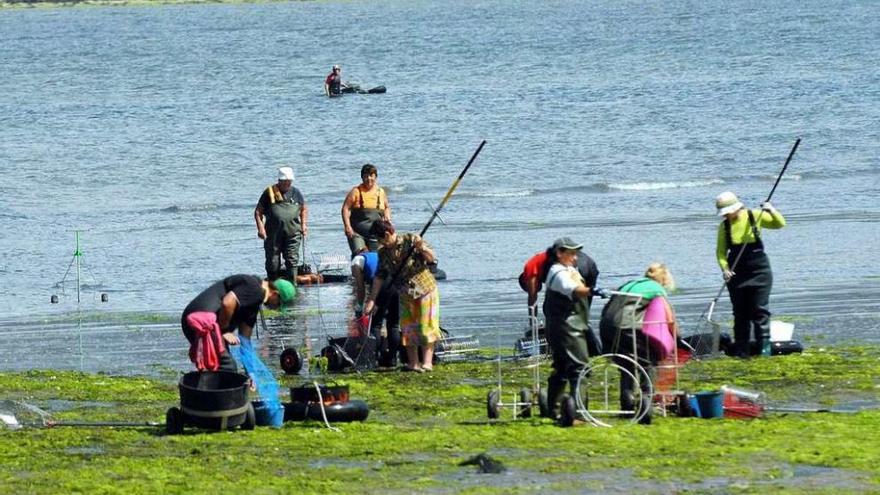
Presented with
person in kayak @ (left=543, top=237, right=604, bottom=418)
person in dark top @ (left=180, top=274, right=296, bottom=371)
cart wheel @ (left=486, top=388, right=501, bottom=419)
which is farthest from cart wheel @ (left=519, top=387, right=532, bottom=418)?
person in dark top @ (left=180, top=274, right=296, bottom=371)

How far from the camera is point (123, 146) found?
50312 millimetres

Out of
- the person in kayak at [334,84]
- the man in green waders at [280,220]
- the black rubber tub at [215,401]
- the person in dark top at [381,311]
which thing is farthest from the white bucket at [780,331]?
the person in kayak at [334,84]

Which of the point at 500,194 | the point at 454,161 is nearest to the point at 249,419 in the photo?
the point at 500,194

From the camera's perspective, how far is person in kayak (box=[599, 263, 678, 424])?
12164 millimetres

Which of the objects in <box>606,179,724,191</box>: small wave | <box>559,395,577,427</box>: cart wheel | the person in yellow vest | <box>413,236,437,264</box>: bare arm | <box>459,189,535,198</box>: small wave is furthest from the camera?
<box>606,179,724,191</box>: small wave

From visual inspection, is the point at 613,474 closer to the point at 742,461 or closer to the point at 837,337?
the point at 742,461

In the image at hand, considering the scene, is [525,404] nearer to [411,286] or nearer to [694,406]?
[694,406]

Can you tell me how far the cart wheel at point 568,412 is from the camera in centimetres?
1209

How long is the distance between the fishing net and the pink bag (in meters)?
2.68

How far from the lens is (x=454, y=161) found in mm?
44312

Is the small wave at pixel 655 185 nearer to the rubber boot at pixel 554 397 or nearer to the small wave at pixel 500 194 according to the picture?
the small wave at pixel 500 194

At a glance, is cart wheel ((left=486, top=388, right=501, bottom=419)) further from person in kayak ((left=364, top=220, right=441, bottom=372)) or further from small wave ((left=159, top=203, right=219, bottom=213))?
small wave ((left=159, top=203, right=219, bottom=213))

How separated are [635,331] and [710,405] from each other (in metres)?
0.84

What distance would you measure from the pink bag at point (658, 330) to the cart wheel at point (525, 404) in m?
1.04
